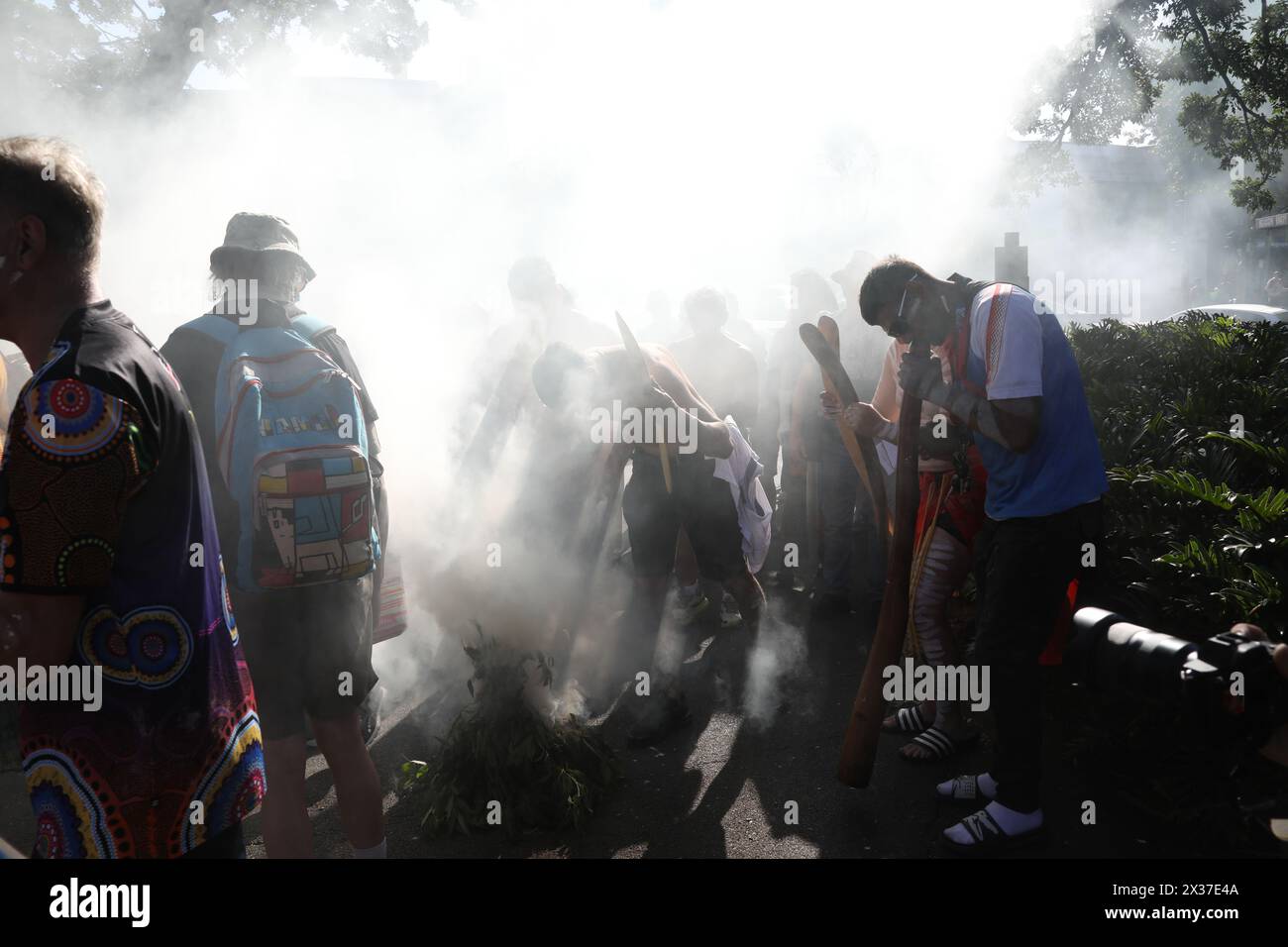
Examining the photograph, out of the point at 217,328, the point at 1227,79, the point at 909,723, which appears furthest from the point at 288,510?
the point at 1227,79

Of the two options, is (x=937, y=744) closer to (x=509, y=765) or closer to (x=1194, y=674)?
(x=509, y=765)

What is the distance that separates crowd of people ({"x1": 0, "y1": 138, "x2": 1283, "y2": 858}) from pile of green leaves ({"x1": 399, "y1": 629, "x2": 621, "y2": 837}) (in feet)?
1.62

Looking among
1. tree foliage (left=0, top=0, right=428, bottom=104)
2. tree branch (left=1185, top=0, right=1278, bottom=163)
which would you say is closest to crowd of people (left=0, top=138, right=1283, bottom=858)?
tree foliage (left=0, top=0, right=428, bottom=104)

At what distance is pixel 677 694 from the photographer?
424 cm

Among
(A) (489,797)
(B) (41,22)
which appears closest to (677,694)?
(A) (489,797)

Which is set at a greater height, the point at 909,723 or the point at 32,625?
the point at 32,625

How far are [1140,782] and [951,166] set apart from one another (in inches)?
512

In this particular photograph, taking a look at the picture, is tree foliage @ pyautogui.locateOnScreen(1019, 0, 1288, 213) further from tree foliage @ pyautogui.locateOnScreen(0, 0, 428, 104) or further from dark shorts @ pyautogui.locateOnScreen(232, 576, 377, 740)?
dark shorts @ pyautogui.locateOnScreen(232, 576, 377, 740)

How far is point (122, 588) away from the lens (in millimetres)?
1562

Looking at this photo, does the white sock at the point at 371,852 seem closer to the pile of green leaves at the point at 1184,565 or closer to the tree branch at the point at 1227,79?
the pile of green leaves at the point at 1184,565

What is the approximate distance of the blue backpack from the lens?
229cm

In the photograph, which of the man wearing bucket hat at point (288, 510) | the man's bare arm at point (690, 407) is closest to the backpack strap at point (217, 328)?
the man wearing bucket hat at point (288, 510)

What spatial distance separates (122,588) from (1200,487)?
11.7 ft
